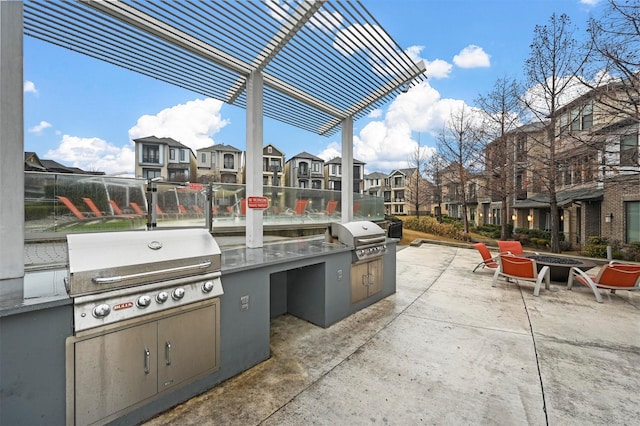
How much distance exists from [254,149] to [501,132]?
1427 cm

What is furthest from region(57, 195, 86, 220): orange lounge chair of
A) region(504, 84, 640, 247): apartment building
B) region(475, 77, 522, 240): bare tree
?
region(475, 77, 522, 240): bare tree

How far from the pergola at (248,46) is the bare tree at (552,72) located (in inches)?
402

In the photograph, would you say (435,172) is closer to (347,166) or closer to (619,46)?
(619,46)

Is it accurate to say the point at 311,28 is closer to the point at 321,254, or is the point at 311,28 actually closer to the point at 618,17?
the point at 321,254

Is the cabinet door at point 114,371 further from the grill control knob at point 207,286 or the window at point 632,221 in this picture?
the window at point 632,221

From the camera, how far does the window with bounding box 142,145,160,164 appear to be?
29062 mm

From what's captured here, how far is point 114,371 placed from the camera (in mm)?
1835

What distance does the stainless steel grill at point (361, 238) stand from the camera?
4.34 meters

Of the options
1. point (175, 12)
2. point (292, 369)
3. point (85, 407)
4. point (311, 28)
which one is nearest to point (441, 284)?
point (292, 369)

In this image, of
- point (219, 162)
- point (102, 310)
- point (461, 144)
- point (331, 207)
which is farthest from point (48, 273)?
point (219, 162)

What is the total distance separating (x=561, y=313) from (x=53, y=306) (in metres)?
6.54

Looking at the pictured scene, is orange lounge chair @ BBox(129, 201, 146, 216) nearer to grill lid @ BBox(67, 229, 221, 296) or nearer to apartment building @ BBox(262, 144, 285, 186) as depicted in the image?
grill lid @ BBox(67, 229, 221, 296)

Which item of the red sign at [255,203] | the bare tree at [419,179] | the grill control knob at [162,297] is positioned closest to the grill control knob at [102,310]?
the grill control knob at [162,297]

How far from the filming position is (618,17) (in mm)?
6875
